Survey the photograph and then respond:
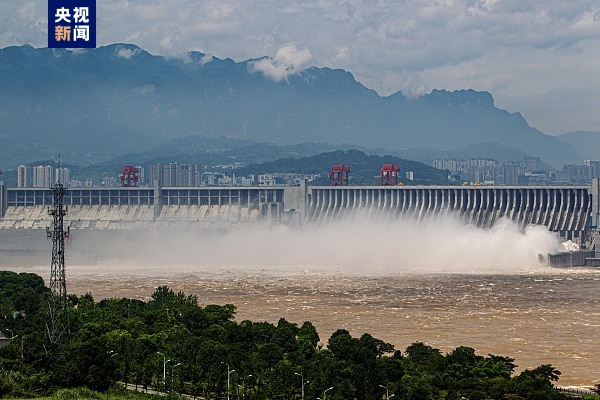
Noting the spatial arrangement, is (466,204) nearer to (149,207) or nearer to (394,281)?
(394,281)

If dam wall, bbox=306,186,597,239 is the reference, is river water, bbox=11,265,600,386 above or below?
below

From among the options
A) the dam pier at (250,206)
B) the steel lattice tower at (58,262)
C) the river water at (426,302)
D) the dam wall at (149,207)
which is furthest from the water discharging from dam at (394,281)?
the steel lattice tower at (58,262)

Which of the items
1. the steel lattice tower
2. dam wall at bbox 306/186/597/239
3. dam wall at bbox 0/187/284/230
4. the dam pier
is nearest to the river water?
the steel lattice tower

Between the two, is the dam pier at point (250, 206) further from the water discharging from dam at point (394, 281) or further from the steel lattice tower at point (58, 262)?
the steel lattice tower at point (58, 262)

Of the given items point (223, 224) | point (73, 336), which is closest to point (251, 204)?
point (223, 224)

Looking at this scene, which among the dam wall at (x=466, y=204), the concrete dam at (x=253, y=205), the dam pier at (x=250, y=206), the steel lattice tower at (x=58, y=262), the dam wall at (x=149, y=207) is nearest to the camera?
the steel lattice tower at (x=58, y=262)

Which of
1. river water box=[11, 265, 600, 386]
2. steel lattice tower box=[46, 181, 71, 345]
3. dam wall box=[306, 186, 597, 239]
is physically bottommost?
river water box=[11, 265, 600, 386]

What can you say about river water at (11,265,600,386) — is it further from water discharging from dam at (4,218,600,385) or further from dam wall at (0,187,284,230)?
dam wall at (0,187,284,230)
